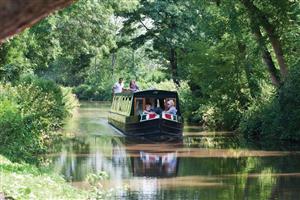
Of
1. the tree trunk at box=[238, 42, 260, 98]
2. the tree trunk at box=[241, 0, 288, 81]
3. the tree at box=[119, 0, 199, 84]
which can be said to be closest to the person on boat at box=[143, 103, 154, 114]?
the tree trunk at box=[238, 42, 260, 98]

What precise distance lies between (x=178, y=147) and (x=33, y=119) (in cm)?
684

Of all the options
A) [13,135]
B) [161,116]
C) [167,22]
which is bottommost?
[13,135]

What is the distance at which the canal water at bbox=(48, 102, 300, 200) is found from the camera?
13.0 metres

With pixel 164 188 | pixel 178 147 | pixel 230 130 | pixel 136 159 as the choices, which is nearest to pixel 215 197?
pixel 164 188

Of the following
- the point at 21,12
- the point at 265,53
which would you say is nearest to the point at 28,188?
the point at 21,12

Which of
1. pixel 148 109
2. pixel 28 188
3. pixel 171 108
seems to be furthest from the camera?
pixel 148 109

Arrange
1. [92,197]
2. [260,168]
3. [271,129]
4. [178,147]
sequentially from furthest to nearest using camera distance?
[271,129], [178,147], [260,168], [92,197]

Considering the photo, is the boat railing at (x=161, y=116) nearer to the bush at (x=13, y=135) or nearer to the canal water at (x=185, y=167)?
the canal water at (x=185, y=167)

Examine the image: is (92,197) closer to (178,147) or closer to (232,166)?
(232,166)

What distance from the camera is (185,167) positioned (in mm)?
16797

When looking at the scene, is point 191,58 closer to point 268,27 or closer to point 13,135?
point 268,27

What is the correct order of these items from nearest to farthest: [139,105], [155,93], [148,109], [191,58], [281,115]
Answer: [281,115], [148,109], [155,93], [139,105], [191,58]

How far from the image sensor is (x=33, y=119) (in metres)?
17.4

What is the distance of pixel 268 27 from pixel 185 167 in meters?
10.1
